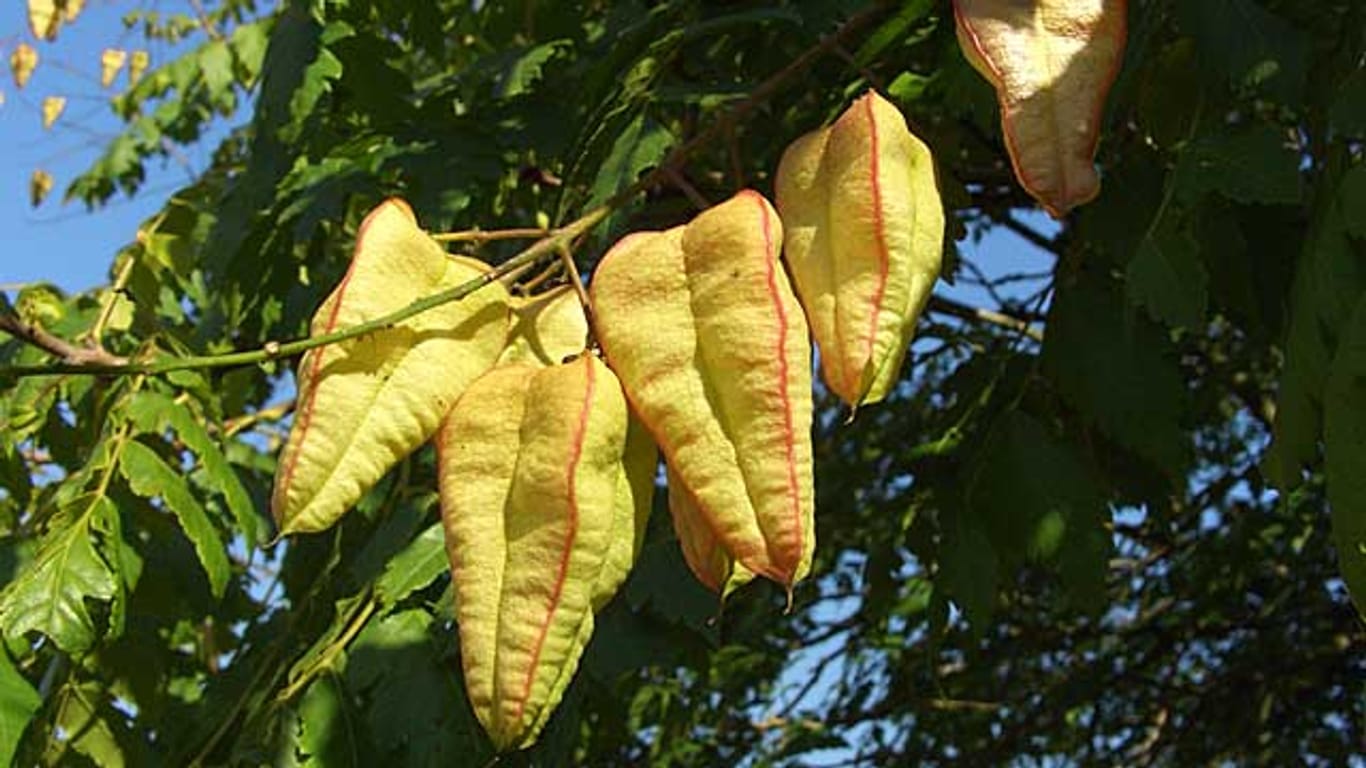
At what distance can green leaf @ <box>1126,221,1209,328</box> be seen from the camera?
1839mm

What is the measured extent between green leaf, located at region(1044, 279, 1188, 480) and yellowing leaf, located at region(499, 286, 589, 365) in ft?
3.45

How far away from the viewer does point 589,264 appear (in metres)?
2.56

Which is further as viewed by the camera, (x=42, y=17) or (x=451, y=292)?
(x=42, y=17)

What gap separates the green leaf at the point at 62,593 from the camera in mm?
2008

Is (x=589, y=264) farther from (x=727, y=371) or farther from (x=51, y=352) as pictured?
(x=727, y=371)

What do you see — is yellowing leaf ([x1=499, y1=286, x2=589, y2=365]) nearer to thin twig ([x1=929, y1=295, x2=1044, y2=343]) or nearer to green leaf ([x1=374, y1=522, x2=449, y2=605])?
green leaf ([x1=374, y1=522, x2=449, y2=605])

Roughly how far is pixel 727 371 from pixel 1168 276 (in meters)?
0.81

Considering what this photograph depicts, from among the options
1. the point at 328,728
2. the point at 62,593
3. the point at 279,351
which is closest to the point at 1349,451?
the point at 279,351

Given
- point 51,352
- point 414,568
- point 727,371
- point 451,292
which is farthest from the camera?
point 414,568

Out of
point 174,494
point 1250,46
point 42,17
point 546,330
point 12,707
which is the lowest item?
point 12,707

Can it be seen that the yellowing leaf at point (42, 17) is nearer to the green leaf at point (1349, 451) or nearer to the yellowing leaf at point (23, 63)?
the yellowing leaf at point (23, 63)

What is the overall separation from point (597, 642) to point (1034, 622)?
248cm

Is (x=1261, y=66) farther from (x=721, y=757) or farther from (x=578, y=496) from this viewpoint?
(x=721, y=757)

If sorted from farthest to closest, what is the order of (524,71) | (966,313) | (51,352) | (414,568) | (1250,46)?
1. (966,313)
2. (524,71)
3. (414,568)
4. (1250,46)
5. (51,352)
